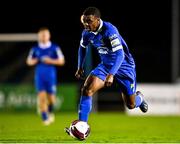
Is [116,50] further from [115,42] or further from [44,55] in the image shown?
[44,55]

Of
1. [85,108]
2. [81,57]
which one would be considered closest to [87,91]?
[85,108]

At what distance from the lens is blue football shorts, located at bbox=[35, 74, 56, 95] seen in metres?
18.0

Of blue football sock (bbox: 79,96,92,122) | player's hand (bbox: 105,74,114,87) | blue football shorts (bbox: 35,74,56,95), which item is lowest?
blue football shorts (bbox: 35,74,56,95)

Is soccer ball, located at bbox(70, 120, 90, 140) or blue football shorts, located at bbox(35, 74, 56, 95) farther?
blue football shorts, located at bbox(35, 74, 56, 95)

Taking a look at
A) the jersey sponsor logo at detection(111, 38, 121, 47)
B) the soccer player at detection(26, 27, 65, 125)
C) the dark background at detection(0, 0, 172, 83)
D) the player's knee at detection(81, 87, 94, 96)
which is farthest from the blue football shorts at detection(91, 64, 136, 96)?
the dark background at detection(0, 0, 172, 83)

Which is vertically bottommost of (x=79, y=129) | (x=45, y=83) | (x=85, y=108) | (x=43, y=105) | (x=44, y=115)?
(x=44, y=115)

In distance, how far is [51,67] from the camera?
60.2 feet

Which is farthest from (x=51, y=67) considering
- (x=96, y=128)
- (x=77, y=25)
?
(x=77, y=25)

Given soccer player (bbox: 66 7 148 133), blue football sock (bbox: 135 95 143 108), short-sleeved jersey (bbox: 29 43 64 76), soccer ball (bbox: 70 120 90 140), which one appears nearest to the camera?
soccer ball (bbox: 70 120 90 140)

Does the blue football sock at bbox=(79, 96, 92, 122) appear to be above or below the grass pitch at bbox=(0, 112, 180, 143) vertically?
above

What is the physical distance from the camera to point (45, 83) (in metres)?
18.2

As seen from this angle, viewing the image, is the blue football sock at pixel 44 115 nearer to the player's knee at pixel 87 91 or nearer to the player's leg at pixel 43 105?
A: the player's leg at pixel 43 105

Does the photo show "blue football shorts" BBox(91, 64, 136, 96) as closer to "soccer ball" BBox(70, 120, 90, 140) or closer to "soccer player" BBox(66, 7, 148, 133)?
"soccer player" BBox(66, 7, 148, 133)

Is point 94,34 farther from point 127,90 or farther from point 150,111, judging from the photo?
point 150,111
